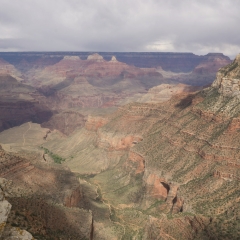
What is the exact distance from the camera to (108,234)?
58375 mm

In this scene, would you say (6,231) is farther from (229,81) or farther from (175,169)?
(229,81)

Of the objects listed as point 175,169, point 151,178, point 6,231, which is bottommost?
point 151,178

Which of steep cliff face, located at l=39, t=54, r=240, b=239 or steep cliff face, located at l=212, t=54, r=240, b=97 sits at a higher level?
steep cliff face, located at l=212, t=54, r=240, b=97

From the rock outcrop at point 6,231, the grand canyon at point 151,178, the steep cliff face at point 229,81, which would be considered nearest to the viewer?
the rock outcrop at point 6,231

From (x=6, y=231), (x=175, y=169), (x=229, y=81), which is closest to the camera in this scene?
(x=6, y=231)

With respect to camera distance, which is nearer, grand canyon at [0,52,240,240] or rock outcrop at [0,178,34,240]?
rock outcrop at [0,178,34,240]

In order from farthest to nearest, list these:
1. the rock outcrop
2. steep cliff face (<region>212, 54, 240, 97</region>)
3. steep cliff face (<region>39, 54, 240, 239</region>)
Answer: steep cliff face (<region>212, 54, 240, 97</region>) < steep cliff face (<region>39, 54, 240, 239</region>) < the rock outcrop

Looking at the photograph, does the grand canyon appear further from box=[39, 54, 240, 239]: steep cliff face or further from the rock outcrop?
the rock outcrop

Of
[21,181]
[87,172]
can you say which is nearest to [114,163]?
[87,172]

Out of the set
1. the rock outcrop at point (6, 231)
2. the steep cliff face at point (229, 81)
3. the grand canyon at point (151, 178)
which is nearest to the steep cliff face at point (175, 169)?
the grand canyon at point (151, 178)

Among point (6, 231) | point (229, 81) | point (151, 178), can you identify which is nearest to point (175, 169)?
point (151, 178)

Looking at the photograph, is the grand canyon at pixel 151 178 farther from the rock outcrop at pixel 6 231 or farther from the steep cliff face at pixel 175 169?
the rock outcrop at pixel 6 231

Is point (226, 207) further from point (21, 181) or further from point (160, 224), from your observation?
point (21, 181)

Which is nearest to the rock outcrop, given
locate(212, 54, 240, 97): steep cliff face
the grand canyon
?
the grand canyon
